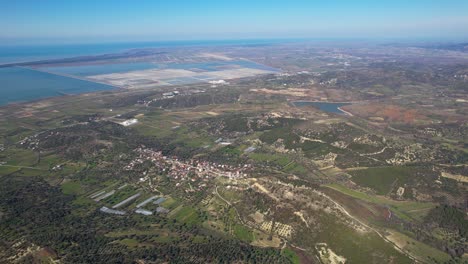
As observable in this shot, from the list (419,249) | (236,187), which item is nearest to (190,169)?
(236,187)

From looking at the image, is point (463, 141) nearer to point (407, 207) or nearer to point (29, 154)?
point (407, 207)

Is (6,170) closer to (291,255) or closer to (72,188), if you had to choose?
(72,188)

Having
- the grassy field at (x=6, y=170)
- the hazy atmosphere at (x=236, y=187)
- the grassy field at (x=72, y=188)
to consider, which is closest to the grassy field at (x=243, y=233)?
the hazy atmosphere at (x=236, y=187)

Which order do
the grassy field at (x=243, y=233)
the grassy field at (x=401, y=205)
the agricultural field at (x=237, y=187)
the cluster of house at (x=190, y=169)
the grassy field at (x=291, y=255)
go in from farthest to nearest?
the cluster of house at (x=190, y=169) < the grassy field at (x=401, y=205) < the grassy field at (x=243, y=233) < the agricultural field at (x=237, y=187) < the grassy field at (x=291, y=255)

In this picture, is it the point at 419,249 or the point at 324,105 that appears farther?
the point at 324,105

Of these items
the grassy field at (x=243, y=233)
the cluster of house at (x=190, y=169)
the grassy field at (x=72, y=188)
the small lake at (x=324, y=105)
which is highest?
the small lake at (x=324, y=105)

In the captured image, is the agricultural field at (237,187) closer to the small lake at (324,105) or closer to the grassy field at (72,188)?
the grassy field at (72,188)

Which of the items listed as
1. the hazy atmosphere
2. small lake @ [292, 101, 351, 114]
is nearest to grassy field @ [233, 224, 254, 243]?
the hazy atmosphere

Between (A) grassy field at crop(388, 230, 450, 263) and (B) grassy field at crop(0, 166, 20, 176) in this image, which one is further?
(B) grassy field at crop(0, 166, 20, 176)

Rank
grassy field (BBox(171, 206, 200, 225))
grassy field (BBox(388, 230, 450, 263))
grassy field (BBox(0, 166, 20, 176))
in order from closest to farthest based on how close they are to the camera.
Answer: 1. grassy field (BBox(388, 230, 450, 263))
2. grassy field (BBox(171, 206, 200, 225))
3. grassy field (BBox(0, 166, 20, 176))

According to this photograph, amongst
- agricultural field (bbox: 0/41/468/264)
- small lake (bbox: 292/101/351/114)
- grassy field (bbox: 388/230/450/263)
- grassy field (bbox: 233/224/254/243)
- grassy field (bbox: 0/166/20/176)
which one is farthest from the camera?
small lake (bbox: 292/101/351/114)

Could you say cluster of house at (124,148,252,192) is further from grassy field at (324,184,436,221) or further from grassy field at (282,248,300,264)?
grassy field at (282,248,300,264)

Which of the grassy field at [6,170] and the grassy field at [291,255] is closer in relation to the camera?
the grassy field at [291,255]
